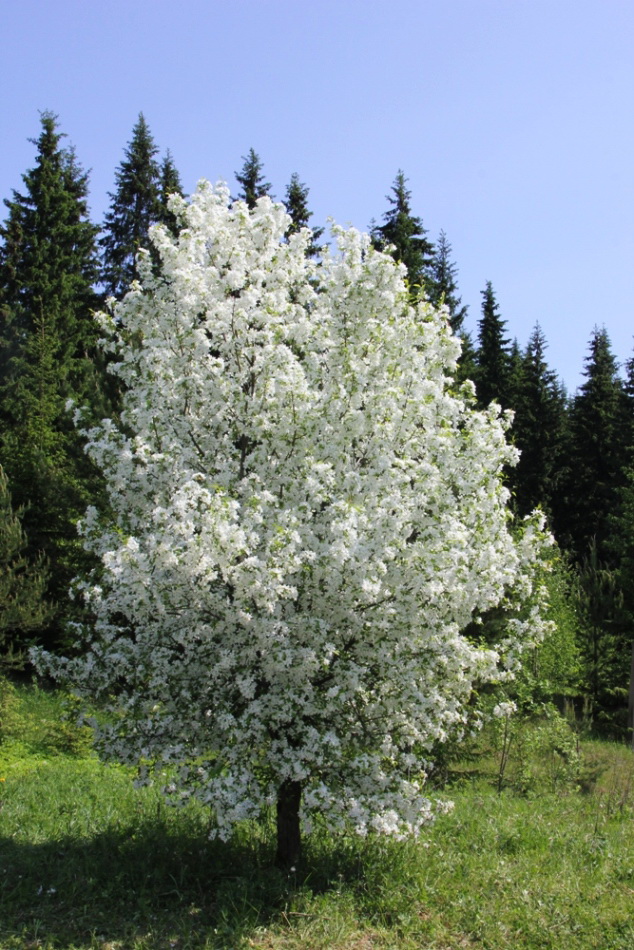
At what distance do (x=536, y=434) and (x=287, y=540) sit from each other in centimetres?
3709

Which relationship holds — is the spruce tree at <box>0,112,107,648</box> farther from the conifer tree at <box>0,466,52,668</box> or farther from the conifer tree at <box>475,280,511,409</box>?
the conifer tree at <box>475,280,511,409</box>

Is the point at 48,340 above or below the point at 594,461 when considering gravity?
above

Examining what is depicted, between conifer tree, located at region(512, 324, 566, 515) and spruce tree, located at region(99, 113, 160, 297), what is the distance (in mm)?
20825

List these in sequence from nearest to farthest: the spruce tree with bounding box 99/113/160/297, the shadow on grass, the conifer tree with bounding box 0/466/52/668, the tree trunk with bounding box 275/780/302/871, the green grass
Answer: the shadow on grass < the green grass < the tree trunk with bounding box 275/780/302/871 < the conifer tree with bounding box 0/466/52/668 < the spruce tree with bounding box 99/113/160/297

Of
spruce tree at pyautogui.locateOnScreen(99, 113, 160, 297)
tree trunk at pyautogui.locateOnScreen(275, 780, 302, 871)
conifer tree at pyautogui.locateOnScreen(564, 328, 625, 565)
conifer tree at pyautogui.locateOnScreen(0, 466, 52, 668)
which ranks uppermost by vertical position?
spruce tree at pyautogui.locateOnScreen(99, 113, 160, 297)

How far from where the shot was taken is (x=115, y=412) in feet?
55.1

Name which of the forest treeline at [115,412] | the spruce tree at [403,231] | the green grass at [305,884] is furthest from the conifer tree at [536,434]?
the green grass at [305,884]

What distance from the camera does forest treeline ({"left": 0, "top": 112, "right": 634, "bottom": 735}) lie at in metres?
17.7

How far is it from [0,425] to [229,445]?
858 inches

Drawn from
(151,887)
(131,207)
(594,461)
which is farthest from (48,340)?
(594,461)

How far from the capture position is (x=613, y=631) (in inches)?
963

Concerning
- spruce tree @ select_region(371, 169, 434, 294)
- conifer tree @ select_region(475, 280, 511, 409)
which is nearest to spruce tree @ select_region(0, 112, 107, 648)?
spruce tree @ select_region(371, 169, 434, 294)

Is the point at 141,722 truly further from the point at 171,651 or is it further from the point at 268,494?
the point at 268,494

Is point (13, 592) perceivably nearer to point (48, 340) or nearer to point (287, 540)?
point (287, 540)
